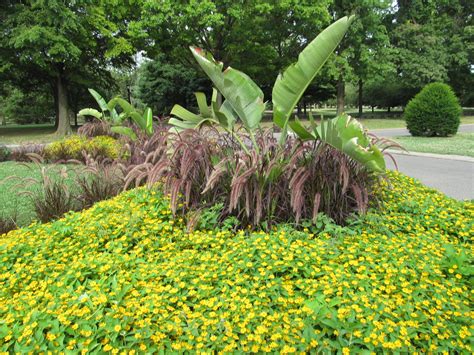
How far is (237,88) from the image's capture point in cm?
356

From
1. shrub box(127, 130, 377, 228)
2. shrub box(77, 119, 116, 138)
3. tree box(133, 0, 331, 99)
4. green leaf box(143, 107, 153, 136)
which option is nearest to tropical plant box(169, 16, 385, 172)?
shrub box(127, 130, 377, 228)

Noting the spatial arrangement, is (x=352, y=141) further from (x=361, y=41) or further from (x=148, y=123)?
(x=361, y=41)

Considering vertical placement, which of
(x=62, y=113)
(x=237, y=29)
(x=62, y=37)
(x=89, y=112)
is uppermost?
(x=237, y=29)

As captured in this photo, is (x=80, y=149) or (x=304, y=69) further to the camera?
(x=80, y=149)

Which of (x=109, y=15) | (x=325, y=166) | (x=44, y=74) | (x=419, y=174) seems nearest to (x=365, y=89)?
(x=109, y=15)

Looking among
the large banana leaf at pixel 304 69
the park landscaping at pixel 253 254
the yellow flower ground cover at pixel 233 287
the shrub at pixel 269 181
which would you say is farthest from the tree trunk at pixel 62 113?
the large banana leaf at pixel 304 69

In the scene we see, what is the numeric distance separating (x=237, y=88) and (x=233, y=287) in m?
1.98

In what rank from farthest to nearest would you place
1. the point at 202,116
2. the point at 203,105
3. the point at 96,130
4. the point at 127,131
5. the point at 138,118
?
the point at 96,130 → the point at 138,118 → the point at 127,131 → the point at 202,116 → the point at 203,105

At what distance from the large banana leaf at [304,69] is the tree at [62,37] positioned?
16.4m

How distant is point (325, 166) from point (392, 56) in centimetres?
3016

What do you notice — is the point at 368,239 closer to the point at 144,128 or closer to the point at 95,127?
the point at 144,128

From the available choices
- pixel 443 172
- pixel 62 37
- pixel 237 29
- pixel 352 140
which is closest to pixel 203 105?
pixel 352 140

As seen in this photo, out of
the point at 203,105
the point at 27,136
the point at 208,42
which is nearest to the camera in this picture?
the point at 203,105

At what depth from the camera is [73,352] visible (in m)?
1.93
